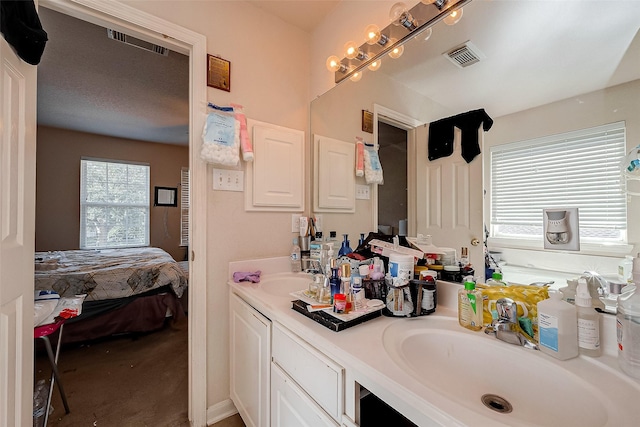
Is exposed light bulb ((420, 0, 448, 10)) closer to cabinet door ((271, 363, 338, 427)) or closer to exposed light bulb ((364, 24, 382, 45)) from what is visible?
exposed light bulb ((364, 24, 382, 45))

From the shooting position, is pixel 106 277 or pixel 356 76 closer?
pixel 356 76

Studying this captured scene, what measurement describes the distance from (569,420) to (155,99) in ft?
12.7

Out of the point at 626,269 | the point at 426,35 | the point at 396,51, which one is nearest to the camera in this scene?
the point at 626,269

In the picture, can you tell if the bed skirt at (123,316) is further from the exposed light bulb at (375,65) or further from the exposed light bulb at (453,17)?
the exposed light bulb at (453,17)

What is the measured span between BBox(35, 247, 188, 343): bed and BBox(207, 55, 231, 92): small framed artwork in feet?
6.51

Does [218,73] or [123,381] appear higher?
[218,73]

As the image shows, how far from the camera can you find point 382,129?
1.36 meters

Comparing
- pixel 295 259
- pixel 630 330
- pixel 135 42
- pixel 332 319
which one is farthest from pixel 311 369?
pixel 135 42

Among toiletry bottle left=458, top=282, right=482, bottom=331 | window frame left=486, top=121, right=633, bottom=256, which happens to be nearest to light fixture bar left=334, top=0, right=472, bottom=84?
window frame left=486, top=121, right=633, bottom=256

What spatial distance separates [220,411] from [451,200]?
5.45 ft

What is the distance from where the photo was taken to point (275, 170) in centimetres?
164

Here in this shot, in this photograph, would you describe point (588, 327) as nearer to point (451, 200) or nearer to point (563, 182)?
point (563, 182)

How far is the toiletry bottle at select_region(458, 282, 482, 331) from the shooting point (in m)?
0.83

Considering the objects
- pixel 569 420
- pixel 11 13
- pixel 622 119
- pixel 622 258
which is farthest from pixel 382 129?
pixel 11 13
